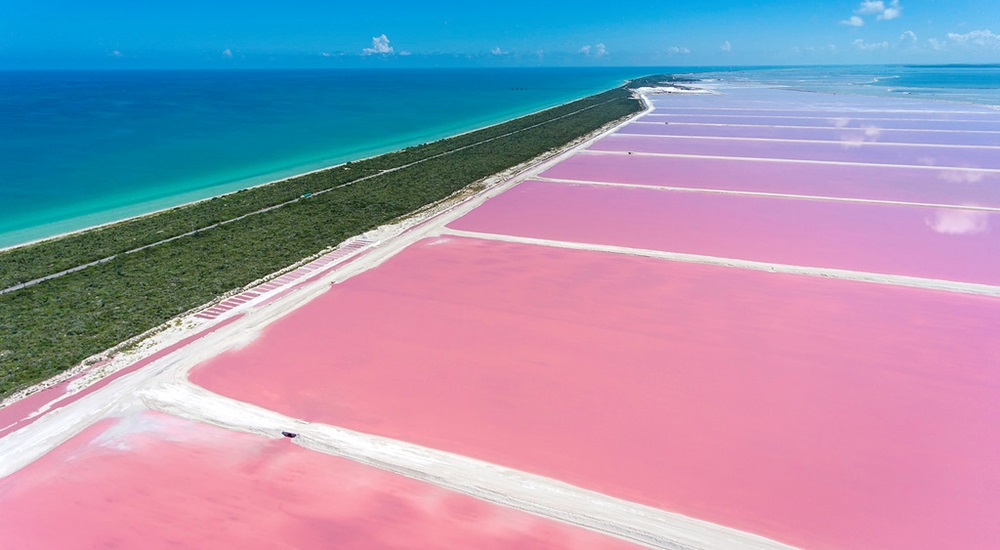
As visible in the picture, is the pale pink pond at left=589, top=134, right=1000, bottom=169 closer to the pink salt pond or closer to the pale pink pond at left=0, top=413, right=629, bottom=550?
the pink salt pond

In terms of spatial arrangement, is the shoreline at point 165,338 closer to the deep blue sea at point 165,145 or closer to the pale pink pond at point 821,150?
the deep blue sea at point 165,145

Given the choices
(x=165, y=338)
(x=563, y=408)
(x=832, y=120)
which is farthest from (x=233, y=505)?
(x=832, y=120)

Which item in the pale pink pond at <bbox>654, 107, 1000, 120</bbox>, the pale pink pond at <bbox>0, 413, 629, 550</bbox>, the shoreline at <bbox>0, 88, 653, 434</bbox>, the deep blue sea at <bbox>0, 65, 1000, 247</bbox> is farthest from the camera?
the pale pink pond at <bbox>654, 107, 1000, 120</bbox>

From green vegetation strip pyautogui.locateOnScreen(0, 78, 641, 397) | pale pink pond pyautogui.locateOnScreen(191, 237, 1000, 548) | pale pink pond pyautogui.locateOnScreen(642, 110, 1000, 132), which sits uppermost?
pale pink pond pyautogui.locateOnScreen(642, 110, 1000, 132)

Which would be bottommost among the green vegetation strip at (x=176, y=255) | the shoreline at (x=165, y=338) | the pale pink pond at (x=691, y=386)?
the pale pink pond at (x=691, y=386)

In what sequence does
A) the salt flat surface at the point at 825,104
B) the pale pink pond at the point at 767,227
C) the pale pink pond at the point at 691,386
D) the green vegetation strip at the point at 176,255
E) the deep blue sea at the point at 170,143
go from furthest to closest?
the salt flat surface at the point at 825,104 → the deep blue sea at the point at 170,143 → the pale pink pond at the point at 767,227 → the green vegetation strip at the point at 176,255 → the pale pink pond at the point at 691,386

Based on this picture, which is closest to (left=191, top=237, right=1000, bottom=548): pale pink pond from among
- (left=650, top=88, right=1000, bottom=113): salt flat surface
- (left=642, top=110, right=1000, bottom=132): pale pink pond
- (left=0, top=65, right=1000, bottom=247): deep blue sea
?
(left=0, top=65, right=1000, bottom=247): deep blue sea

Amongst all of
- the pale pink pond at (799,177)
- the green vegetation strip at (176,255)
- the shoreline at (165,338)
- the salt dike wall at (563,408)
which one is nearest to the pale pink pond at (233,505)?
the salt dike wall at (563,408)

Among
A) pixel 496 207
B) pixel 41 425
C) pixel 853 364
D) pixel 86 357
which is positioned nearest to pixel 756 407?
pixel 853 364
